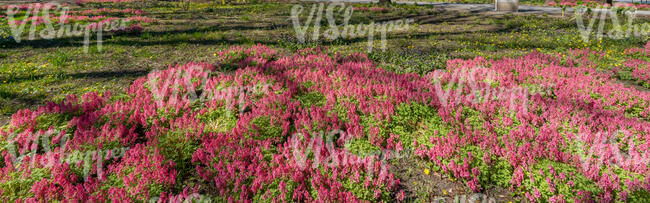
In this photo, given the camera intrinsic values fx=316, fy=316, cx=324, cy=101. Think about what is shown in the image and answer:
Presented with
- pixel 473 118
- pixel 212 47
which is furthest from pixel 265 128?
pixel 212 47

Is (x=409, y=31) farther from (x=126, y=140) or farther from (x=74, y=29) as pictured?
(x=74, y=29)

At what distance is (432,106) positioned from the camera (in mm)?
6043

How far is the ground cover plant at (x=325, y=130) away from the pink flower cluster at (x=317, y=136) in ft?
0.09

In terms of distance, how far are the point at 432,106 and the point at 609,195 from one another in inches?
115

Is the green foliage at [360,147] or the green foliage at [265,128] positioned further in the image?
the green foliage at [265,128]

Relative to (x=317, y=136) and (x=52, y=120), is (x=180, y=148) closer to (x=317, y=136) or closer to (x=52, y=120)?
(x=317, y=136)

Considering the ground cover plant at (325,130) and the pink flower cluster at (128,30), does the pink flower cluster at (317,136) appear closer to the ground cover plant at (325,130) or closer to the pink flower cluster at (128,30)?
the ground cover plant at (325,130)

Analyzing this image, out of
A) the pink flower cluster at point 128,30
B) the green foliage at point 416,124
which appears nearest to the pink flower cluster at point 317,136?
the green foliage at point 416,124

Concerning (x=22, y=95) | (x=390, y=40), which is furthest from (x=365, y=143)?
(x=390, y=40)

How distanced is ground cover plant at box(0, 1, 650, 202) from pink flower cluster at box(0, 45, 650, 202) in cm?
3

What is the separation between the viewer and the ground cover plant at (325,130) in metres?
3.79

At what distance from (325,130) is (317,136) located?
11.4 inches

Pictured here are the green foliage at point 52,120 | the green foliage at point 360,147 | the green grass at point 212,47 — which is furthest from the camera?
the green grass at point 212,47

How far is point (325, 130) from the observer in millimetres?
5227
